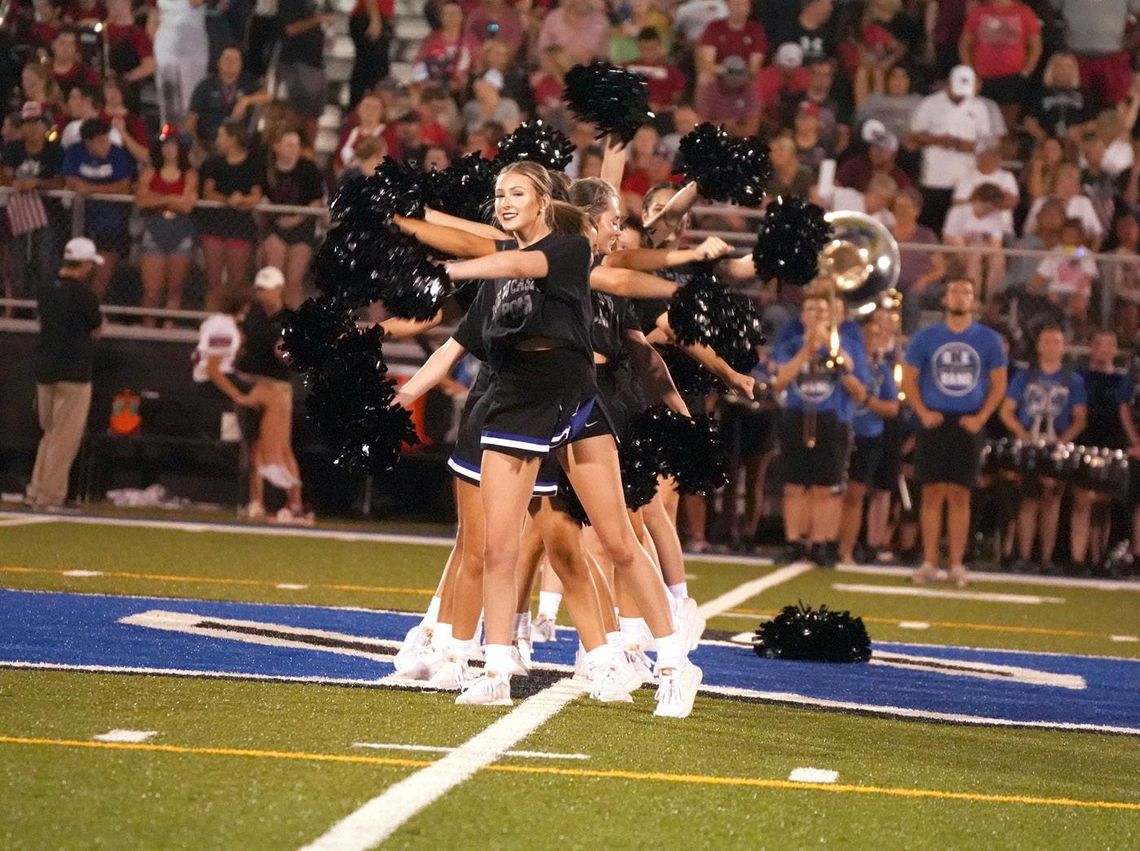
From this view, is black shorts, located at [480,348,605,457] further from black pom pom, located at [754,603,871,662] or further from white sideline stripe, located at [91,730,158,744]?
black pom pom, located at [754,603,871,662]

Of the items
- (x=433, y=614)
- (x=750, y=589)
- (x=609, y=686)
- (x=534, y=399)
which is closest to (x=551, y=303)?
(x=534, y=399)

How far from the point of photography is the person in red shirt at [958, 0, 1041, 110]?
16.4 m

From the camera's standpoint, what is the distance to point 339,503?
1476 centimetres

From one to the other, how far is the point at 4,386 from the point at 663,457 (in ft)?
30.2

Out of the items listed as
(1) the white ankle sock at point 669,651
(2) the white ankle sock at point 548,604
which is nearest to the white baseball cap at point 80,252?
(2) the white ankle sock at point 548,604

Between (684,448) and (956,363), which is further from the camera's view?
(956,363)

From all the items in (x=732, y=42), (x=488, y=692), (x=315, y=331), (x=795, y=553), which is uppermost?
(x=732, y=42)

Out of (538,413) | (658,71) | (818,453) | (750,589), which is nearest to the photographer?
(538,413)

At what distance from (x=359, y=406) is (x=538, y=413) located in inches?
28.6

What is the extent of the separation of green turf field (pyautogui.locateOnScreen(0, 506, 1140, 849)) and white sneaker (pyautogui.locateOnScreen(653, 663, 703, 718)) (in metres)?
0.08

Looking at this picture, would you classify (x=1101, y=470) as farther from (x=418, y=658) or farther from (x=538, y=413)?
(x=538, y=413)

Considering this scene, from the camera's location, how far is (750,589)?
11.1 m

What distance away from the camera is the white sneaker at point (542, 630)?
787 cm

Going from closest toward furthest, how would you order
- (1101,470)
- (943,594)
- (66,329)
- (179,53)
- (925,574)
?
(943,594) → (925,574) → (1101,470) → (66,329) → (179,53)
